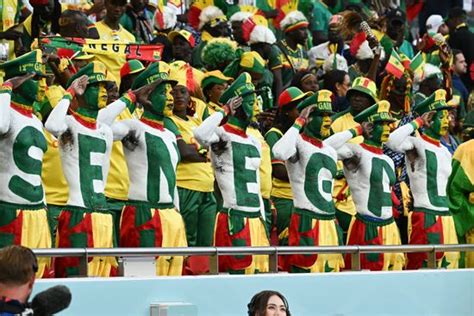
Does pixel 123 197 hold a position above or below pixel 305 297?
above

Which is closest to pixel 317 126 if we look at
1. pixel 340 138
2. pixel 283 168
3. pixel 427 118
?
pixel 340 138

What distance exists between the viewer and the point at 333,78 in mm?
13789

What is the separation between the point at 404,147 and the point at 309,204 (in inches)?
47.8

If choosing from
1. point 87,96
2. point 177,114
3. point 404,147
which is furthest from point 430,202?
point 87,96

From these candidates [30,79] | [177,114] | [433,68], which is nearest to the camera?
[30,79]

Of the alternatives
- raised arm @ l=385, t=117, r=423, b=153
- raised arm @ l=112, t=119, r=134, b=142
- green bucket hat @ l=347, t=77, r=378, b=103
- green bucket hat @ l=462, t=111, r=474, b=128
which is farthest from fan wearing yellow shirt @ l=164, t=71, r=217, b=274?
green bucket hat @ l=462, t=111, r=474, b=128

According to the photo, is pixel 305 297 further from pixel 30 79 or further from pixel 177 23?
pixel 177 23

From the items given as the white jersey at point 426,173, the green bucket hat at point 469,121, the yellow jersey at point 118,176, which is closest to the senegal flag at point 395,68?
the green bucket hat at point 469,121

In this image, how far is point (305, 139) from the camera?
35.8 feet

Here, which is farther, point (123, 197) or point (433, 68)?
point (433, 68)

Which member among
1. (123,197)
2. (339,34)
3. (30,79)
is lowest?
(123,197)

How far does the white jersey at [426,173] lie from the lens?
11727mm

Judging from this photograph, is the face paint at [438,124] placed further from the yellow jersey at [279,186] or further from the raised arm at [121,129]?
the raised arm at [121,129]

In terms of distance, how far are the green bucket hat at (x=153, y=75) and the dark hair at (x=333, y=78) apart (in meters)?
3.61
